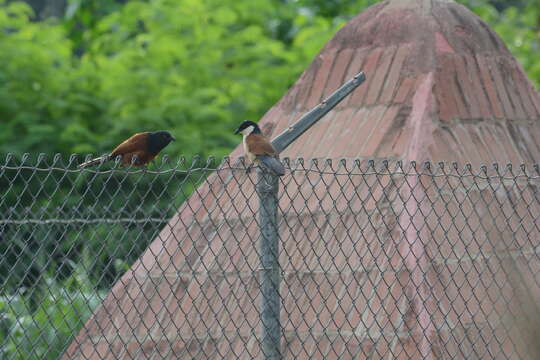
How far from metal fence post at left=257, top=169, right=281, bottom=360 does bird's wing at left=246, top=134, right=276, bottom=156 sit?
0.82 feet

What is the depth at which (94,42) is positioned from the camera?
1429cm

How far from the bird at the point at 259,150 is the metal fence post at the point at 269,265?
1.9 inches

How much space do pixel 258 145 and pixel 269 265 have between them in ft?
2.09

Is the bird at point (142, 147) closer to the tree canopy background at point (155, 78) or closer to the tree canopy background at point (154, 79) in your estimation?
the tree canopy background at point (154, 79)

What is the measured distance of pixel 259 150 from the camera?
4211 millimetres

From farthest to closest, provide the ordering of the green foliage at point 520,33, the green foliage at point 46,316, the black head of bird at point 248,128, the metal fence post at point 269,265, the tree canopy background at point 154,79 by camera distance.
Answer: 1. the green foliage at point 520,33
2. the tree canopy background at point 154,79
3. the black head of bird at point 248,128
4. the green foliage at point 46,316
5. the metal fence post at point 269,265

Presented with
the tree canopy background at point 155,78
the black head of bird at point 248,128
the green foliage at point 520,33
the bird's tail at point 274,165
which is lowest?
the green foliage at point 520,33

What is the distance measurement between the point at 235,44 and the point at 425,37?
7.32 meters

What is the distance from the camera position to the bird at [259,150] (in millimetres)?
3887

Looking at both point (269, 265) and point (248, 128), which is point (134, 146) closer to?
point (248, 128)

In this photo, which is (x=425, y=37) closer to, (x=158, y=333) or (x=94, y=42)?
(x=158, y=333)

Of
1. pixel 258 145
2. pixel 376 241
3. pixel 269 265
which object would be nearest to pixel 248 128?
pixel 258 145

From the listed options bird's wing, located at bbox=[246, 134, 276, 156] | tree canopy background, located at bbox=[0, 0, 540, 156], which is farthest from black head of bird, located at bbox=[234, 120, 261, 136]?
tree canopy background, located at bbox=[0, 0, 540, 156]

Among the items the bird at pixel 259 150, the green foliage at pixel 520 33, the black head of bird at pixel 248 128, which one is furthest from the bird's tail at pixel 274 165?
the green foliage at pixel 520 33
